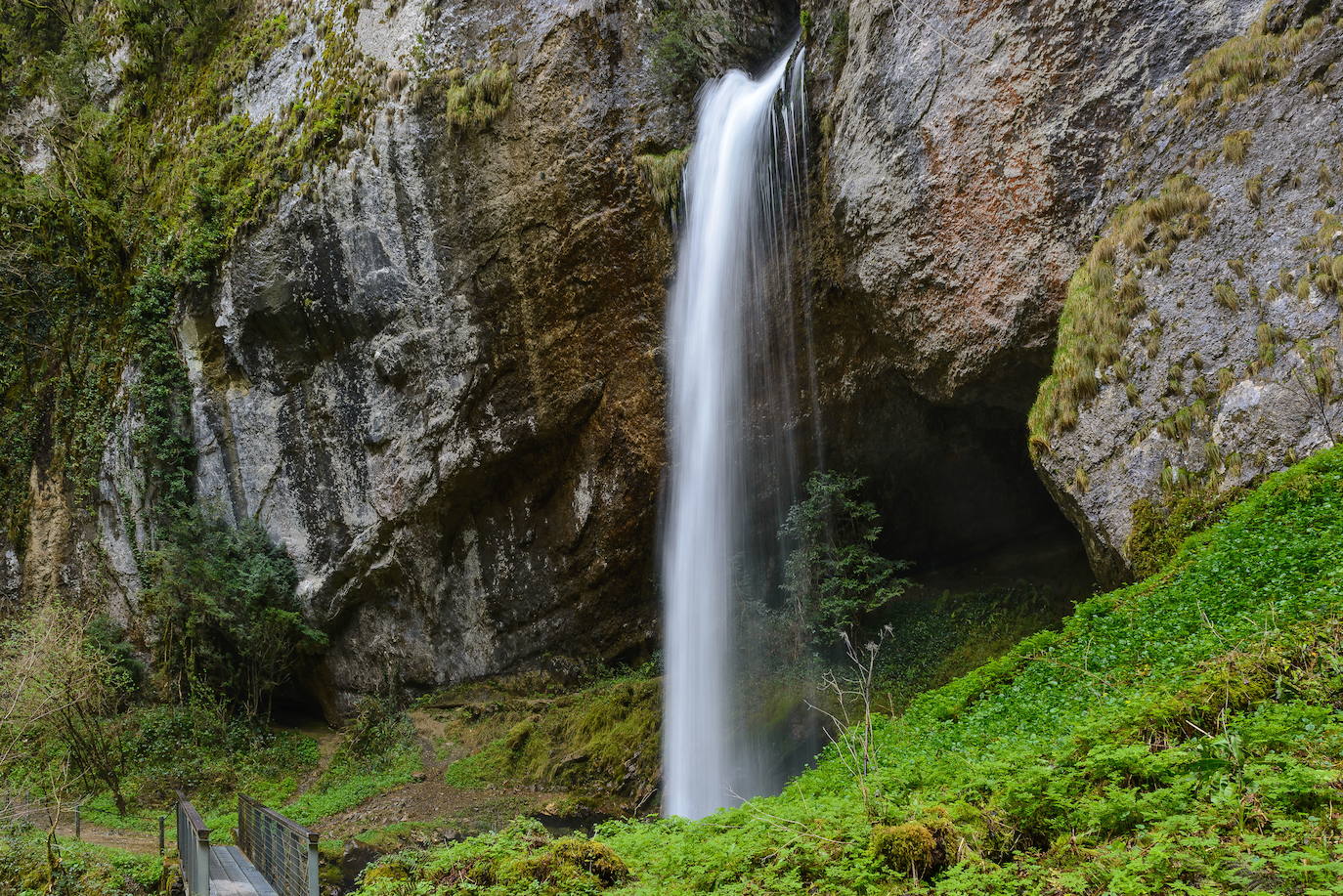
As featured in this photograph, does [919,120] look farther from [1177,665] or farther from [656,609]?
[656,609]

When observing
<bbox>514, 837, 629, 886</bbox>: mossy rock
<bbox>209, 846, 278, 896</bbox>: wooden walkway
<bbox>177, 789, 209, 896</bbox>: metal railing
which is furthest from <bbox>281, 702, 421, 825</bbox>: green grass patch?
<bbox>514, 837, 629, 886</bbox>: mossy rock

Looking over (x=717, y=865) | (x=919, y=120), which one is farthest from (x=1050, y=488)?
(x=717, y=865)

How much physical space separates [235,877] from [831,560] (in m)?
8.66

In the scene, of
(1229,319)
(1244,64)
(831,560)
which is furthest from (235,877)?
(1244,64)

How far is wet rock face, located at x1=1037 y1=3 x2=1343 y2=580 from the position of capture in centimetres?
705

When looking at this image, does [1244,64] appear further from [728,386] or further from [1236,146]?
[728,386]

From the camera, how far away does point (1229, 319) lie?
7.66 meters

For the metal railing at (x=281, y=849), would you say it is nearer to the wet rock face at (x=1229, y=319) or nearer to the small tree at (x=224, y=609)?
the wet rock face at (x=1229, y=319)

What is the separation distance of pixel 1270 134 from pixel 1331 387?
9.18 feet

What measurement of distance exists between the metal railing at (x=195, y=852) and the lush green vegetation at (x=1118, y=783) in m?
1.53

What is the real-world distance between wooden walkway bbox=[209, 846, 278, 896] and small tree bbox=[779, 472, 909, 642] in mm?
7996

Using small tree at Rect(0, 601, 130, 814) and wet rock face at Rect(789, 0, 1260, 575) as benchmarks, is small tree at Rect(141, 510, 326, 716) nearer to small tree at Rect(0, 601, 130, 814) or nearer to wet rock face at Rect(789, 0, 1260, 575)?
small tree at Rect(0, 601, 130, 814)

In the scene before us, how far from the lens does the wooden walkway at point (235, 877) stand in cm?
678

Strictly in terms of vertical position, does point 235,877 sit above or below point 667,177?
below
